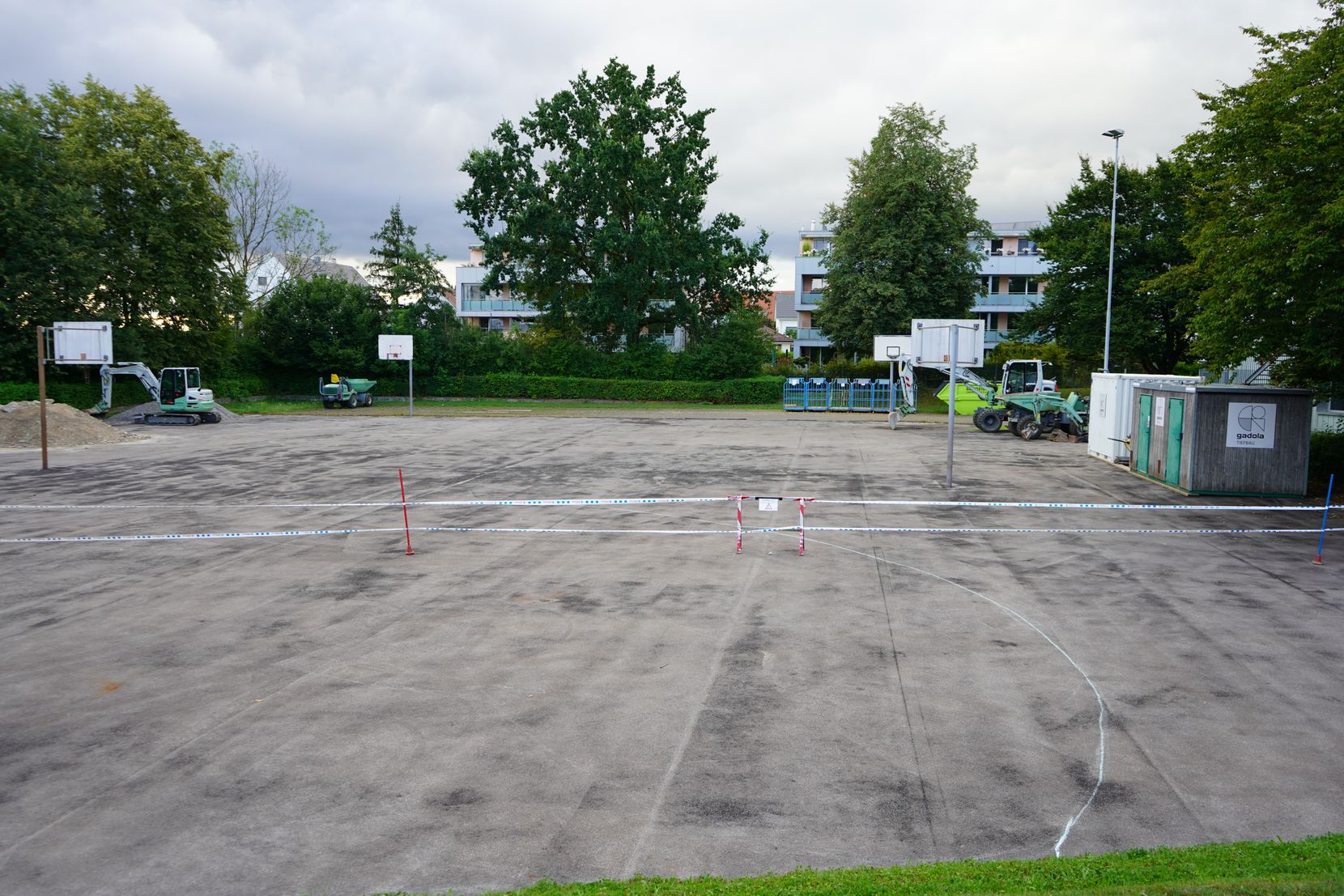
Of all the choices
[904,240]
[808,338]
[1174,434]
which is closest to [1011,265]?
[808,338]

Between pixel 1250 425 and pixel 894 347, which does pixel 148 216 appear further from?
pixel 1250 425

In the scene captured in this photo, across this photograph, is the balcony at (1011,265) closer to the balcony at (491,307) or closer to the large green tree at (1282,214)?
the balcony at (491,307)

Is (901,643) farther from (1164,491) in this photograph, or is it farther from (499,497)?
(1164,491)

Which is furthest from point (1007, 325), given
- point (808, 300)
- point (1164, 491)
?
point (1164, 491)

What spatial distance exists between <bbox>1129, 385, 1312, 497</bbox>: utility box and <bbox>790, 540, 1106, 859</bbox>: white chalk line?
10.4m

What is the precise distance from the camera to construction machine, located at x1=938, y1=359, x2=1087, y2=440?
109ft

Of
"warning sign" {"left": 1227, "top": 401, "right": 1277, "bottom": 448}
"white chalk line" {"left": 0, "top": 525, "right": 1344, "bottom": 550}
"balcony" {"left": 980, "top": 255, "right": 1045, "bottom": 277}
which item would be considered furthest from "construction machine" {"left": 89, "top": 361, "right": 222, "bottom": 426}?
"balcony" {"left": 980, "top": 255, "right": 1045, "bottom": 277}

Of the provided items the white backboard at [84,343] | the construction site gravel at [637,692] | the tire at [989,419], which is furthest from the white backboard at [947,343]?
the white backboard at [84,343]

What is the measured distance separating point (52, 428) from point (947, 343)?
94.6ft

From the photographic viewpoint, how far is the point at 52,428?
31125 mm

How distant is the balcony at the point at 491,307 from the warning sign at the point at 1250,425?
3404 inches

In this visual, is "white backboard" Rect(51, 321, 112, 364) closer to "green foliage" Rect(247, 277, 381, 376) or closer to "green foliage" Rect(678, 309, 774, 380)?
"green foliage" Rect(247, 277, 381, 376)

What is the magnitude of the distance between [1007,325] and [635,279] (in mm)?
44072

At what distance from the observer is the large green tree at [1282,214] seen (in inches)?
653
